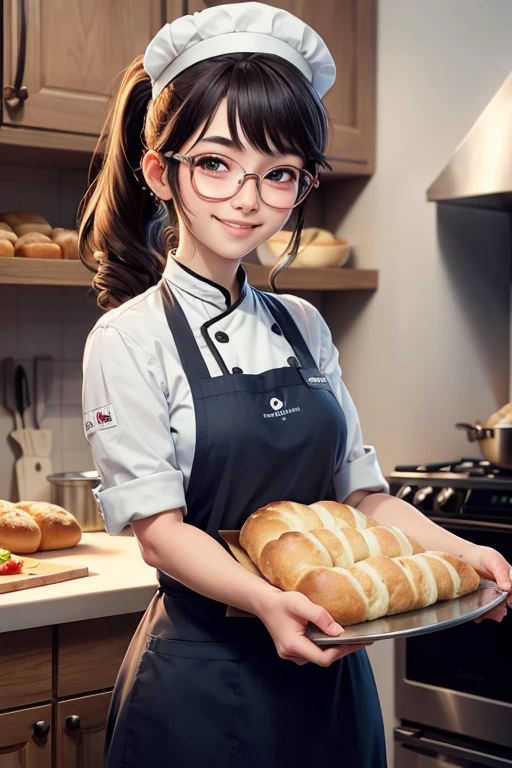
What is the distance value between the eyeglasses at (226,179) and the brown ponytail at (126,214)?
179 mm

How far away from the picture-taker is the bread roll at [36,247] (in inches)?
82.0

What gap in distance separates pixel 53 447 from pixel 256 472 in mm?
1296

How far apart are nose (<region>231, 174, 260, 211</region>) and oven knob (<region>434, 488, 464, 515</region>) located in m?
1.37

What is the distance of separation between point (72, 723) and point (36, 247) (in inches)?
37.5

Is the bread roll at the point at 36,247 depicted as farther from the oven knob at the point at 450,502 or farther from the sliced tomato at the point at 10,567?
the oven knob at the point at 450,502

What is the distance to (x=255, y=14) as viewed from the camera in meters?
1.18

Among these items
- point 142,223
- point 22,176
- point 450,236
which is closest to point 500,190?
point 450,236

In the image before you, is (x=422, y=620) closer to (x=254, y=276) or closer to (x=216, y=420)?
(x=216, y=420)

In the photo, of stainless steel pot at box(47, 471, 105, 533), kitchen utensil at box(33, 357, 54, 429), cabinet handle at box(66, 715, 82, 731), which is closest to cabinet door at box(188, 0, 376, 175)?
kitchen utensil at box(33, 357, 54, 429)

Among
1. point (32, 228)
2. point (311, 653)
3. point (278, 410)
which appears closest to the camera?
point (311, 653)

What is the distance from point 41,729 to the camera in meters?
1.60

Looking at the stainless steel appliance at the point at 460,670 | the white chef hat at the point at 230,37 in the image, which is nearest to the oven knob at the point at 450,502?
the stainless steel appliance at the point at 460,670

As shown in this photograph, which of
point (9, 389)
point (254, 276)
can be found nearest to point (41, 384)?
point (9, 389)

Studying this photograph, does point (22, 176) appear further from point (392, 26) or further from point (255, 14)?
point (255, 14)
